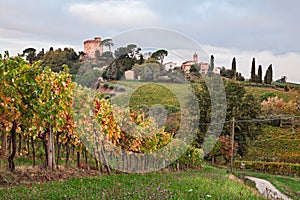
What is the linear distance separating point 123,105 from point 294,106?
43618 mm

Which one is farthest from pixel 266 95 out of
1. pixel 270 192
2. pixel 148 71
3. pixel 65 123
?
pixel 65 123

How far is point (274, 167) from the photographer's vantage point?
33281 mm

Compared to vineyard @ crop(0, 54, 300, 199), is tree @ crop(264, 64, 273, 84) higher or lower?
higher

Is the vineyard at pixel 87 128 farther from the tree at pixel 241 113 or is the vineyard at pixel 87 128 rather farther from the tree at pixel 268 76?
the tree at pixel 268 76

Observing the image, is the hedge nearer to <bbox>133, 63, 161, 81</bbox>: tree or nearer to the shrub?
<bbox>133, 63, 161, 81</bbox>: tree

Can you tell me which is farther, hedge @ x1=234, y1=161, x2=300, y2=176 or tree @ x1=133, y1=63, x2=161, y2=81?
hedge @ x1=234, y1=161, x2=300, y2=176

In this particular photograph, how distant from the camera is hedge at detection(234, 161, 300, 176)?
105 feet

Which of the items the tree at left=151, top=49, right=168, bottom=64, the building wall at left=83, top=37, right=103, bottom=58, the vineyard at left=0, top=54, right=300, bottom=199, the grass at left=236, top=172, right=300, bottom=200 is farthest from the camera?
the grass at left=236, top=172, right=300, bottom=200

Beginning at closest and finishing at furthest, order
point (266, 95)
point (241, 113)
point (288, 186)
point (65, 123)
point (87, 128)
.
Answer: point (65, 123) → point (87, 128) → point (288, 186) → point (241, 113) → point (266, 95)

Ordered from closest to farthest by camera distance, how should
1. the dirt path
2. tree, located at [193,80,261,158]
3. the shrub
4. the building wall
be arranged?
1. the dirt path
2. the building wall
3. tree, located at [193,80,261,158]
4. the shrub

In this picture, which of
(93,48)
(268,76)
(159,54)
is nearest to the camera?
(93,48)

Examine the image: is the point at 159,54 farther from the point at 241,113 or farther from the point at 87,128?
the point at 241,113

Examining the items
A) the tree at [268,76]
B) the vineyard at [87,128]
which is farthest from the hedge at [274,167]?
the tree at [268,76]

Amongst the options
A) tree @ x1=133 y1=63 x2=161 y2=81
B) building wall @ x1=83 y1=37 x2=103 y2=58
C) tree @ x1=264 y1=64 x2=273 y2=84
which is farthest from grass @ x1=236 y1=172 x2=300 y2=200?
tree @ x1=264 y1=64 x2=273 y2=84
